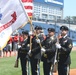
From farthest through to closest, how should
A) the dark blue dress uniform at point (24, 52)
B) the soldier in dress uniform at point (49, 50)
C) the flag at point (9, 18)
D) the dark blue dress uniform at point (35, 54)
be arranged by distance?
the dark blue dress uniform at point (24, 52)
the dark blue dress uniform at point (35, 54)
the soldier in dress uniform at point (49, 50)
the flag at point (9, 18)

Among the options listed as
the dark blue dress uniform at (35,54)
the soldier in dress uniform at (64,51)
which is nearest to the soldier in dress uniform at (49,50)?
the soldier in dress uniform at (64,51)

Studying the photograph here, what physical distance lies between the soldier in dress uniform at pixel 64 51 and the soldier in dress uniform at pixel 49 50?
0.78ft

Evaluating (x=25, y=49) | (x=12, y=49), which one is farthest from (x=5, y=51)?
(x=25, y=49)

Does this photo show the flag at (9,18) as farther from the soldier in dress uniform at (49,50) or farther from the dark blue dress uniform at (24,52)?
the dark blue dress uniform at (24,52)

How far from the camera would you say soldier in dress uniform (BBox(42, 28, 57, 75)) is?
322 inches

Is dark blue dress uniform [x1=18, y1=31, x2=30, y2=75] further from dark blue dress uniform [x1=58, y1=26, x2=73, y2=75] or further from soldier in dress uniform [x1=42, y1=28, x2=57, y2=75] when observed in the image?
dark blue dress uniform [x1=58, y1=26, x2=73, y2=75]

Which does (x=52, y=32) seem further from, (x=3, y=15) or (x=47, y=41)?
(x=3, y=15)

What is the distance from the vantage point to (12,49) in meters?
22.7

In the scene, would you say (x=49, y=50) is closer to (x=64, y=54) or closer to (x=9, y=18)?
(x=64, y=54)

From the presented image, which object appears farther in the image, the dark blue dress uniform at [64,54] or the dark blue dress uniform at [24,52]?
the dark blue dress uniform at [24,52]

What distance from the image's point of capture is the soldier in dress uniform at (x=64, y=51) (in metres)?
7.83

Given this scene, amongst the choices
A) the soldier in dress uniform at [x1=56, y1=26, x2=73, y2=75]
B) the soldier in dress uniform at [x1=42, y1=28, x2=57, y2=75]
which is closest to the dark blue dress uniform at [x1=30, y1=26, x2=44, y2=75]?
the soldier in dress uniform at [x1=42, y1=28, x2=57, y2=75]

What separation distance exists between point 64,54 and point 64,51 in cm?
16

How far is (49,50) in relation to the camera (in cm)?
818
